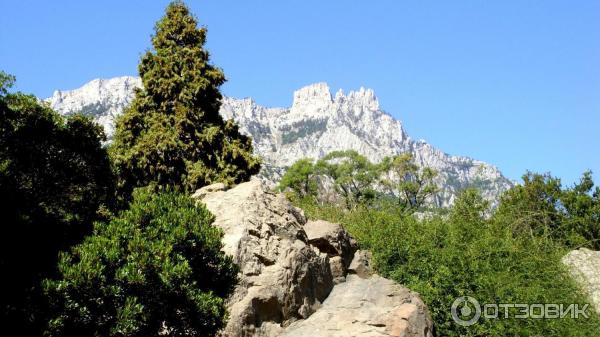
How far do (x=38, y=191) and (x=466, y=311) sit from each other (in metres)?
11.3

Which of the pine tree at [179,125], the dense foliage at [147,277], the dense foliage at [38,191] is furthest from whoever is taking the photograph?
the pine tree at [179,125]

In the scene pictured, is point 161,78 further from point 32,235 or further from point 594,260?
point 594,260

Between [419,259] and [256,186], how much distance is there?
629 centimetres

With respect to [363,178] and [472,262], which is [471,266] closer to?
[472,262]

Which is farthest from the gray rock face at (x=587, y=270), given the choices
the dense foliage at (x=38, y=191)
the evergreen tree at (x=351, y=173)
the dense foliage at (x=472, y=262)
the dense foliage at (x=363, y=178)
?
the evergreen tree at (x=351, y=173)

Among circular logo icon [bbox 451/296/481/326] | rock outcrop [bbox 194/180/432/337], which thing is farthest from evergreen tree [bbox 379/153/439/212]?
rock outcrop [bbox 194/180/432/337]

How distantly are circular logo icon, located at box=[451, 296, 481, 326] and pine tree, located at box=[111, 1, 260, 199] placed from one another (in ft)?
26.4

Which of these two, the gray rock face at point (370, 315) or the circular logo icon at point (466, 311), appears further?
the circular logo icon at point (466, 311)

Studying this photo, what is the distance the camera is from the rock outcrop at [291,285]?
1261 cm

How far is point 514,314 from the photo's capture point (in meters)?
15.4

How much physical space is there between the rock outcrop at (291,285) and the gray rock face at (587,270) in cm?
703

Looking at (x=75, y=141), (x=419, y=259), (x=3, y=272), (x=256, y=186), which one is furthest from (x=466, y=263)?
(x=3, y=272)

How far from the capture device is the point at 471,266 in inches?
658

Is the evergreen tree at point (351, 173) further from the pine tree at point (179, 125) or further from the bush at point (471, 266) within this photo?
the pine tree at point (179, 125)
